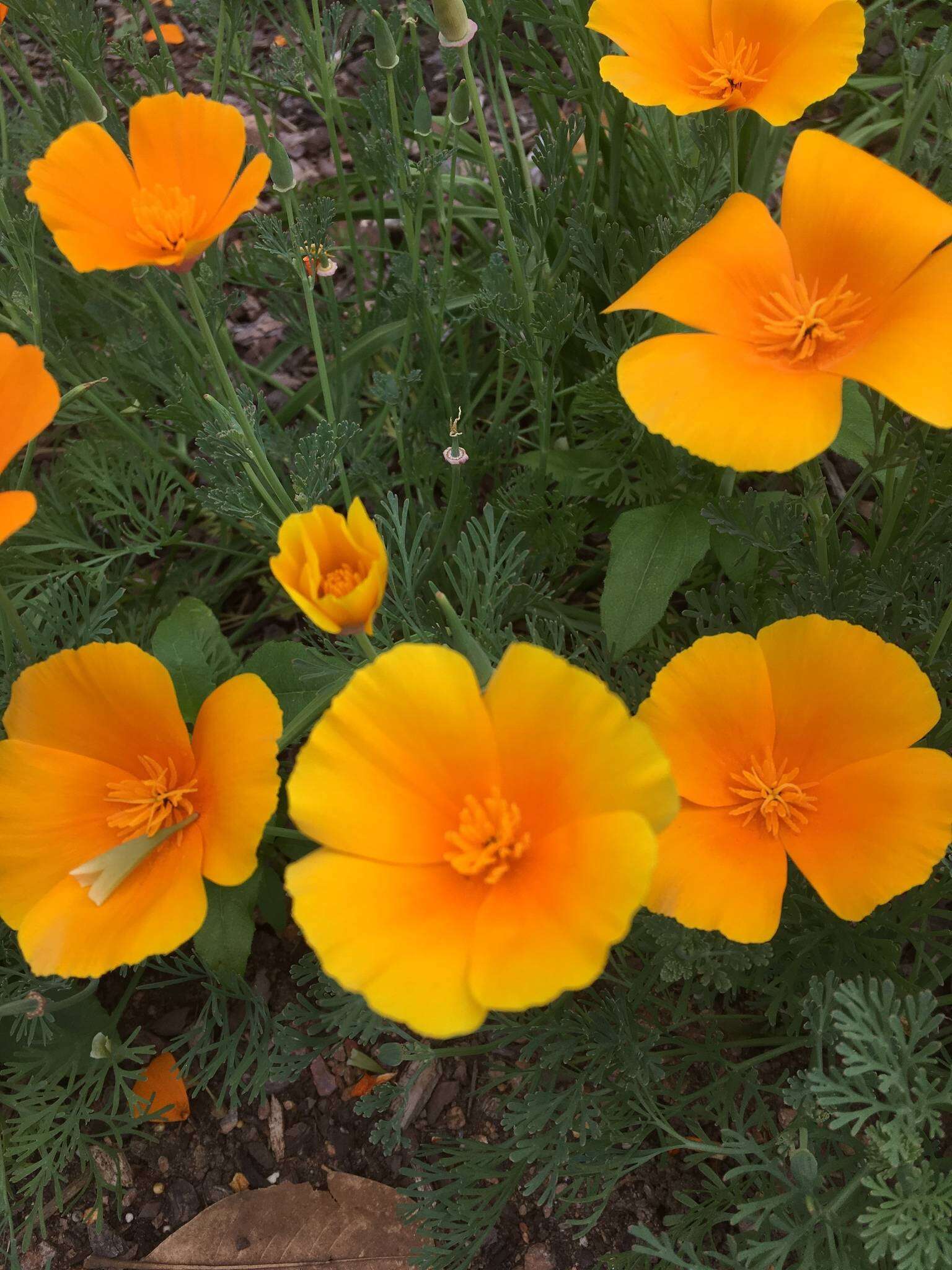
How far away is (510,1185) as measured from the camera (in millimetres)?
1390

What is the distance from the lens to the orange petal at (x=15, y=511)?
3.27 feet

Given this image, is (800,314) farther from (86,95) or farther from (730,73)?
(86,95)

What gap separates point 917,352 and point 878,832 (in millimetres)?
518

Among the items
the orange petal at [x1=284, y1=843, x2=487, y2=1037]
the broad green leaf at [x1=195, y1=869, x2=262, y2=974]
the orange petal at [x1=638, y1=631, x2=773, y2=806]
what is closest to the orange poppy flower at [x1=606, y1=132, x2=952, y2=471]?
the orange petal at [x1=638, y1=631, x2=773, y2=806]

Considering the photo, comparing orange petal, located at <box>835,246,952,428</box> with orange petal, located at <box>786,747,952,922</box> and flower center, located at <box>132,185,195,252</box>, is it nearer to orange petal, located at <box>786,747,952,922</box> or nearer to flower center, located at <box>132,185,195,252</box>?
orange petal, located at <box>786,747,952,922</box>

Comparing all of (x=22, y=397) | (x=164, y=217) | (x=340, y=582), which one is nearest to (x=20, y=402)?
(x=22, y=397)

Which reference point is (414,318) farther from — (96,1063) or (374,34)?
(96,1063)

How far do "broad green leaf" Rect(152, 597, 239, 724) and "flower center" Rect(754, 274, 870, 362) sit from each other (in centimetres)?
86

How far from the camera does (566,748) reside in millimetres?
975

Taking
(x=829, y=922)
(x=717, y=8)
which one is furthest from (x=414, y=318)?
(x=829, y=922)

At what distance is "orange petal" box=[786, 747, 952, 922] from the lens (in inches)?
42.9

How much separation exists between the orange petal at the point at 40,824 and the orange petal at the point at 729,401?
2.75ft

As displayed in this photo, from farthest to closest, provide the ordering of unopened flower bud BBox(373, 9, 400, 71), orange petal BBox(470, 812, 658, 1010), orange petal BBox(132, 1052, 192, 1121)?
orange petal BBox(132, 1052, 192, 1121), unopened flower bud BBox(373, 9, 400, 71), orange petal BBox(470, 812, 658, 1010)

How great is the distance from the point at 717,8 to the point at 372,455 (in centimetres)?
85
